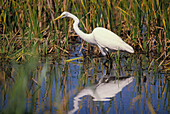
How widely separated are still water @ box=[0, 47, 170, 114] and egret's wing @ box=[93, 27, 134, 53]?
0.88 feet

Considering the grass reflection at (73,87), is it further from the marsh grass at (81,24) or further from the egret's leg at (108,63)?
the marsh grass at (81,24)

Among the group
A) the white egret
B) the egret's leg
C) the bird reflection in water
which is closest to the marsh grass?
the white egret

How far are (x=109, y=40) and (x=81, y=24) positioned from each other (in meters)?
0.77

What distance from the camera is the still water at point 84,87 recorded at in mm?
3457

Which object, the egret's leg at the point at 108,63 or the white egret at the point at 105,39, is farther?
the white egret at the point at 105,39

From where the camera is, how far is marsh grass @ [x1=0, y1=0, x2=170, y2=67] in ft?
19.9

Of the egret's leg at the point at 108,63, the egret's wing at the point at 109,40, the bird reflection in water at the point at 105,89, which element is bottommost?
the bird reflection in water at the point at 105,89

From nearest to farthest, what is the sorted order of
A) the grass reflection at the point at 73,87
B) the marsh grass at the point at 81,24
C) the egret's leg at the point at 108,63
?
1. the grass reflection at the point at 73,87
2. the egret's leg at the point at 108,63
3. the marsh grass at the point at 81,24

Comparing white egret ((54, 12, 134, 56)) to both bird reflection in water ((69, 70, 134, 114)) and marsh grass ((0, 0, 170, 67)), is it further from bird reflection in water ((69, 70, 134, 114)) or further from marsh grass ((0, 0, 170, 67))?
bird reflection in water ((69, 70, 134, 114))

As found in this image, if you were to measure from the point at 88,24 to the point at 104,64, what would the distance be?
3.68ft

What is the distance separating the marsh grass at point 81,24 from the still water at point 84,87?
377mm

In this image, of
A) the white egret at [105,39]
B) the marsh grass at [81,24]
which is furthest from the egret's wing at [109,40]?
the marsh grass at [81,24]

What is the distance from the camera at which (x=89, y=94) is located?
4090 mm

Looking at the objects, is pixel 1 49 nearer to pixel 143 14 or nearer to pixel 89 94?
pixel 89 94
